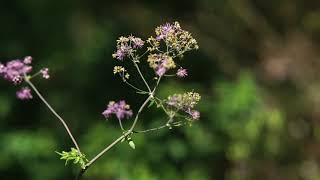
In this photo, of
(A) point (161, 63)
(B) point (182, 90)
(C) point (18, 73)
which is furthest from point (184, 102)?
(B) point (182, 90)

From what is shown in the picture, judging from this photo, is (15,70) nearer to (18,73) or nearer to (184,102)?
(18,73)

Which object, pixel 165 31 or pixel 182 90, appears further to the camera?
pixel 182 90

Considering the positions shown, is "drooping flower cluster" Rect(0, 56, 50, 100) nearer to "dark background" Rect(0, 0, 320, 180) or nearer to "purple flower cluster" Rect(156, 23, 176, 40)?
"purple flower cluster" Rect(156, 23, 176, 40)

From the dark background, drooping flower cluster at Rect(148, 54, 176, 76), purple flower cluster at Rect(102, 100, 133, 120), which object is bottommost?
purple flower cluster at Rect(102, 100, 133, 120)

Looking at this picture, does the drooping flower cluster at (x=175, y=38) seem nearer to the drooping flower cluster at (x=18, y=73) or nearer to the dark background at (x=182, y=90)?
the drooping flower cluster at (x=18, y=73)

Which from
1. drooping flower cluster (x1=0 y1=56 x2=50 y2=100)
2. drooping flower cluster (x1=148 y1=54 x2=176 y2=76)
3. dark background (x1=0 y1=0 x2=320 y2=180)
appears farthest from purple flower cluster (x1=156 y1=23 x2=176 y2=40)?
dark background (x1=0 y1=0 x2=320 y2=180)
